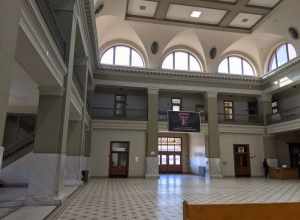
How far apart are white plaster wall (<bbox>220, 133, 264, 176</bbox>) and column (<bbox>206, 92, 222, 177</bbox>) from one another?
0.94 meters

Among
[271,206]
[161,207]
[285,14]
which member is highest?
[285,14]

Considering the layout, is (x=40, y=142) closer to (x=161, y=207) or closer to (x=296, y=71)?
(x=161, y=207)

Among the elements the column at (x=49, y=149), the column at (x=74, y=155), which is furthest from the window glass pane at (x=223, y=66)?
the column at (x=49, y=149)

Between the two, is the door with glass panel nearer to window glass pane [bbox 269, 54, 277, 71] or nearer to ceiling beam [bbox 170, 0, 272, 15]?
window glass pane [bbox 269, 54, 277, 71]

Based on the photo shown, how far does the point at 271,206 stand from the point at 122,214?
377 cm

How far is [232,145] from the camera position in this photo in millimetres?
18844

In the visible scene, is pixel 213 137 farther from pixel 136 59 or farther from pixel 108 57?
pixel 108 57

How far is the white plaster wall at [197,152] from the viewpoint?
18.9 meters

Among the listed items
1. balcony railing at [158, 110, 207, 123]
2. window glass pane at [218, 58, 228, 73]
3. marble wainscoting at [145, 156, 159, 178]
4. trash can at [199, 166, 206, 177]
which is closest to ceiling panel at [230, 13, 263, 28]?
window glass pane at [218, 58, 228, 73]

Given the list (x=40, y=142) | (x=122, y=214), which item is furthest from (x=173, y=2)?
(x=122, y=214)

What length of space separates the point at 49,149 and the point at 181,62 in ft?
45.8

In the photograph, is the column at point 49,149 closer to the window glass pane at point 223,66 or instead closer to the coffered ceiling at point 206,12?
the coffered ceiling at point 206,12

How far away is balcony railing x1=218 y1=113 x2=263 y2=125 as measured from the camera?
19011 mm

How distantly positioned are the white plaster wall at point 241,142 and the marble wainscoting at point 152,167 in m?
5.31
